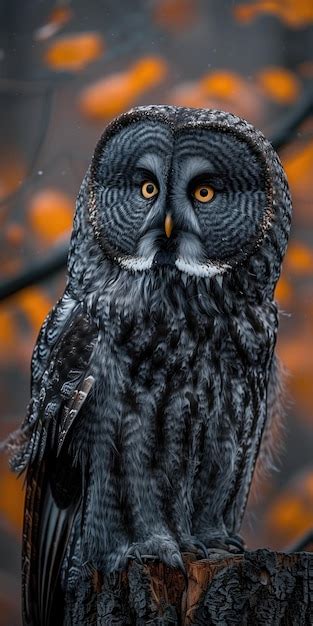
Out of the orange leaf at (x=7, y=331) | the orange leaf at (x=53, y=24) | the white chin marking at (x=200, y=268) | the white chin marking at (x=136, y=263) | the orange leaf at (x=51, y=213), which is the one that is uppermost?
the orange leaf at (x=53, y=24)

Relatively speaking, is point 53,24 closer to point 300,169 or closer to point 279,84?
point 279,84

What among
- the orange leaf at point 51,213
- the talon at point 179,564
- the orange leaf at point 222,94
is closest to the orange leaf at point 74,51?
the orange leaf at point 222,94

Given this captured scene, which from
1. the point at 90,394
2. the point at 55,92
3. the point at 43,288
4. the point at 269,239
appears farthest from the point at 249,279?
the point at 55,92

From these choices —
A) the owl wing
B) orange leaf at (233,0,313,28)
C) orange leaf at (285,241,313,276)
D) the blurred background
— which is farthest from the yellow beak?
orange leaf at (233,0,313,28)

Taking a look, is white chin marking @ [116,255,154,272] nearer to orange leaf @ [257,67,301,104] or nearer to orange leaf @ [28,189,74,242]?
orange leaf @ [28,189,74,242]

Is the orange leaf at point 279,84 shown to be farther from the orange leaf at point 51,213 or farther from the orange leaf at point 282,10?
the orange leaf at point 51,213

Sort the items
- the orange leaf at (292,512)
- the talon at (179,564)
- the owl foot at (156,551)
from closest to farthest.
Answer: the talon at (179,564), the owl foot at (156,551), the orange leaf at (292,512)
